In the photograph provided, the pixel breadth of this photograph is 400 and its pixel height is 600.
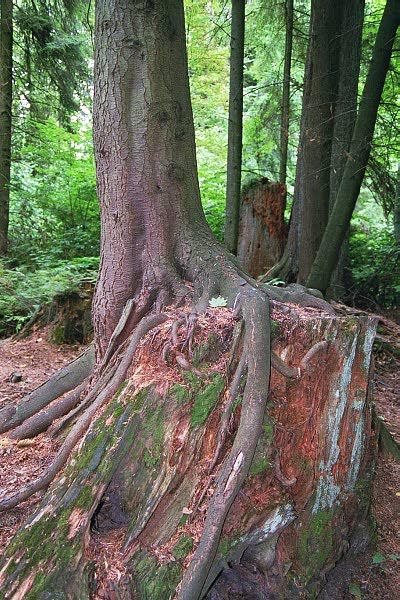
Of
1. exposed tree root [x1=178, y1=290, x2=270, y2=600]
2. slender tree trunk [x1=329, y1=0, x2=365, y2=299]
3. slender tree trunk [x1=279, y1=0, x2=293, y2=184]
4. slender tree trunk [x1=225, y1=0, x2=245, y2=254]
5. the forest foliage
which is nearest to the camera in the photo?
exposed tree root [x1=178, y1=290, x2=270, y2=600]

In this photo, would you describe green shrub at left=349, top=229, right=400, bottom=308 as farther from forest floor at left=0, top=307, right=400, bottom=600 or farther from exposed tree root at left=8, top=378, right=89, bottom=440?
exposed tree root at left=8, top=378, right=89, bottom=440

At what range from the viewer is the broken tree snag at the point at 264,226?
29.7 feet

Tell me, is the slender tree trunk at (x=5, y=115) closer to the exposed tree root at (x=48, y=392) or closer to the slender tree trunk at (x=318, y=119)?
the slender tree trunk at (x=318, y=119)

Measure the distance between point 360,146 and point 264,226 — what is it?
330cm

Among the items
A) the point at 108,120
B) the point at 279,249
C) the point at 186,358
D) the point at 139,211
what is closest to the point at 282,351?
the point at 186,358

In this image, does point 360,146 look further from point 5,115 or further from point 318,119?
point 5,115

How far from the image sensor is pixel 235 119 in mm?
7422

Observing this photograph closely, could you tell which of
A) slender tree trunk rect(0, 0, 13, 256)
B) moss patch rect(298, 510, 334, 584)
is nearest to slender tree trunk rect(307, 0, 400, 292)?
moss patch rect(298, 510, 334, 584)

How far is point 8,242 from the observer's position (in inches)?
435

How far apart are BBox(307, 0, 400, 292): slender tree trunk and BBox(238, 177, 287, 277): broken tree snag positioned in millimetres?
2479

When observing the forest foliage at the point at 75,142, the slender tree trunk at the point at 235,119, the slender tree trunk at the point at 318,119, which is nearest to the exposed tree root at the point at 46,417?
the slender tree trunk at the point at 235,119

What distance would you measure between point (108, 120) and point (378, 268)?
664 cm

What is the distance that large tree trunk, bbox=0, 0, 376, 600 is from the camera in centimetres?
264

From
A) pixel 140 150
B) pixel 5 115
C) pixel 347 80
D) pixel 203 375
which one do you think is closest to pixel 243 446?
pixel 203 375
